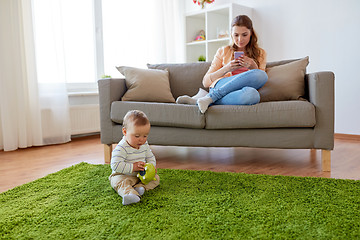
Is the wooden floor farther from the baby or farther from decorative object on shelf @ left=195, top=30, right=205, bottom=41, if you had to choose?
decorative object on shelf @ left=195, top=30, right=205, bottom=41

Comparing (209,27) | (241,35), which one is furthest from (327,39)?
(241,35)

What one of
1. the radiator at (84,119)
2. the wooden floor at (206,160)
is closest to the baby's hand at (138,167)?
the wooden floor at (206,160)

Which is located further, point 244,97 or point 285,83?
point 285,83

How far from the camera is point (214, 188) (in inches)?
65.8

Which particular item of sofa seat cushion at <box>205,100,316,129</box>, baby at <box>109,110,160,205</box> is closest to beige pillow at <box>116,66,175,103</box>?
→ sofa seat cushion at <box>205,100,316,129</box>

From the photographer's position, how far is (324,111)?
205 centimetres

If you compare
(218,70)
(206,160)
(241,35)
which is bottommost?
(206,160)

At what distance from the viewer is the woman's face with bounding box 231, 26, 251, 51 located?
93.5 inches

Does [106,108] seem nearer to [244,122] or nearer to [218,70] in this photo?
[218,70]

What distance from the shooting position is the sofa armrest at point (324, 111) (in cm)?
204

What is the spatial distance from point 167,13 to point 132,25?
0.57 meters

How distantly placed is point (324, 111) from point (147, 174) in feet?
3.86

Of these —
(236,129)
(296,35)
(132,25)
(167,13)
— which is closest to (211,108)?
(236,129)

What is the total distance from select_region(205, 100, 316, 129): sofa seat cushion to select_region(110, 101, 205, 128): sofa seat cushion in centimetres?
9
